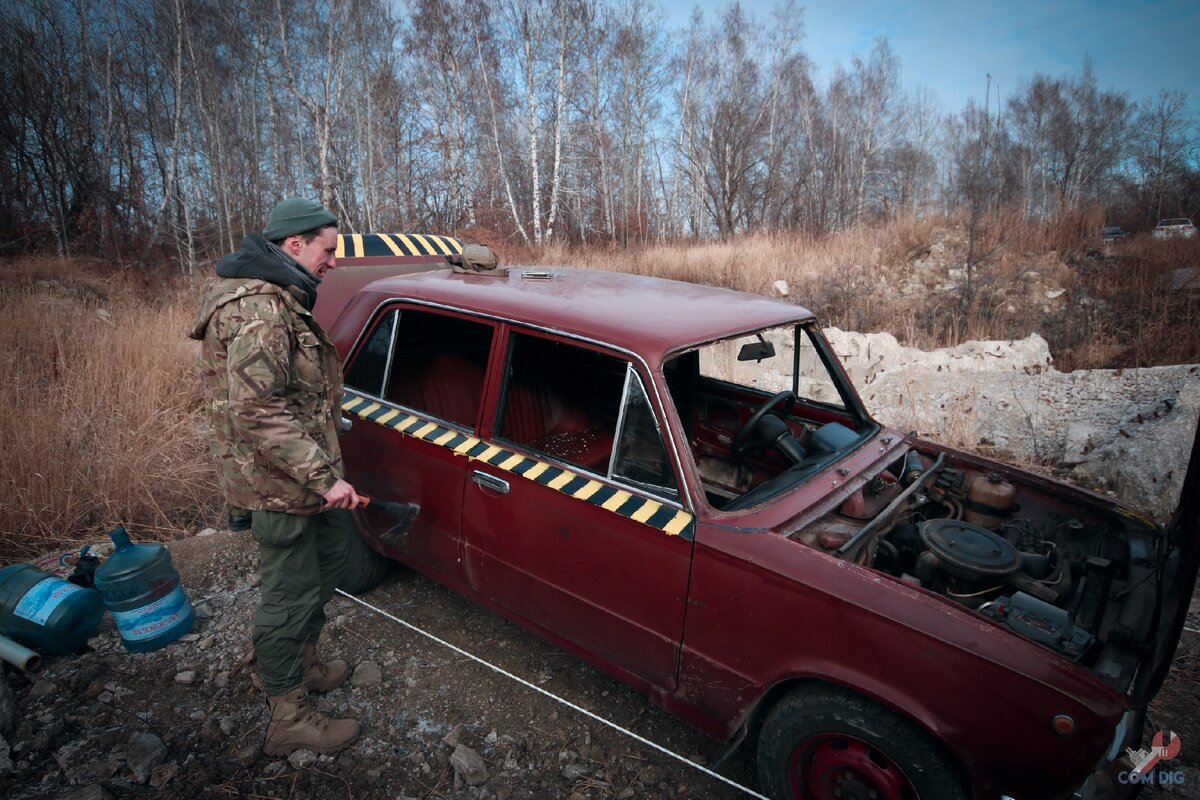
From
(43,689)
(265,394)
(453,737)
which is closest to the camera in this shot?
(265,394)

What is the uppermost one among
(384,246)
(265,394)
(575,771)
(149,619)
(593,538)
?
(384,246)

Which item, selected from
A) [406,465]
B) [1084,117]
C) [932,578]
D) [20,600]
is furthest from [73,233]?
[1084,117]

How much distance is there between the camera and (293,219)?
2176 mm

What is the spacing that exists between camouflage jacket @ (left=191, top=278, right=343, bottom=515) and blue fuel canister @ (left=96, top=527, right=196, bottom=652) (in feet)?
2.92

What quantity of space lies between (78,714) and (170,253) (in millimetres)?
13888

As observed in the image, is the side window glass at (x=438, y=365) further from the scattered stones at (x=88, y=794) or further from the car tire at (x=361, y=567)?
the scattered stones at (x=88, y=794)

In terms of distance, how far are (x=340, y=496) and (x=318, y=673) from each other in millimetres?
1114

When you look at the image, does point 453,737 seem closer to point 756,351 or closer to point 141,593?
point 141,593

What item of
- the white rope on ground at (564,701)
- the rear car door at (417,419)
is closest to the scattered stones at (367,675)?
the white rope on ground at (564,701)

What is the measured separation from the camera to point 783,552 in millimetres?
1912

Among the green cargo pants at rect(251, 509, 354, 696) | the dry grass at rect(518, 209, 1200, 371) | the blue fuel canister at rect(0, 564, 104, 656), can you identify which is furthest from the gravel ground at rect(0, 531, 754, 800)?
the dry grass at rect(518, 209, 1200, 371)

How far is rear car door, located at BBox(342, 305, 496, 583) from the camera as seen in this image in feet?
8.73

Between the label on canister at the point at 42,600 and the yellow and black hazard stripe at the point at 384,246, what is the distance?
3.54m

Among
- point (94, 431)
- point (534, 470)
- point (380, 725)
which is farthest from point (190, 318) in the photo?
point (534, 470)
